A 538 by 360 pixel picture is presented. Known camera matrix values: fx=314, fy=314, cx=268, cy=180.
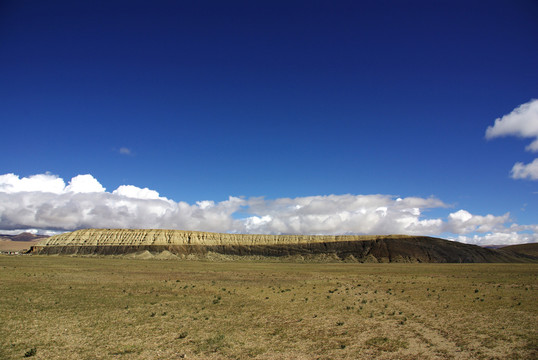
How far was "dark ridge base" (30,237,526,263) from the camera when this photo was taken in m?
130

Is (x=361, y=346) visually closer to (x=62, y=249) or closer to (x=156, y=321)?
(x=156, y=321)

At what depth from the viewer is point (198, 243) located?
172 metres

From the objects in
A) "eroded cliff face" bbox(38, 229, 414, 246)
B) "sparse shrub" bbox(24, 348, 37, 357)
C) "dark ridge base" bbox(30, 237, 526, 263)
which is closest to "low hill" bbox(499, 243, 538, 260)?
"dark ridge base" bbox(30, 237, 526, 263)

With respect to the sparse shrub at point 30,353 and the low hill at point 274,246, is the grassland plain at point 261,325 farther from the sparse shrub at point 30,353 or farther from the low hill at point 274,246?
the low hill at point 274,246

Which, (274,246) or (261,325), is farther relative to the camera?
(274,246)

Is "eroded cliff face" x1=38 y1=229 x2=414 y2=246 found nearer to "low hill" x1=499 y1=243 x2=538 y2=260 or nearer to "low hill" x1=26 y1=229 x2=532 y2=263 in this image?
"low hill" x1=26 y1=229 x2=532 y2=263

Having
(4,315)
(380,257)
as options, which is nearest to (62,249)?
(380,257)

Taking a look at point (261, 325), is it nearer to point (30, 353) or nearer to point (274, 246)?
point (30, 353)

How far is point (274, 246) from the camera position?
166 metres

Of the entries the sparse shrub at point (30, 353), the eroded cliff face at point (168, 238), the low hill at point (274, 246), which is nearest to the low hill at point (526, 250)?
the low hill at point (274, 246)

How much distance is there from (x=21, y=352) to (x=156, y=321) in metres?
7.11

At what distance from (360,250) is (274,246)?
44.4 metres

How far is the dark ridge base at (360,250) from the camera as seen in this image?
13038cm

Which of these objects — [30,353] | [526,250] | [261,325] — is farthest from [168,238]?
[526,250]
